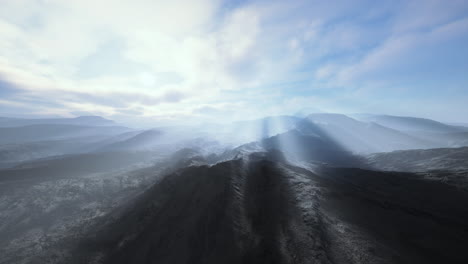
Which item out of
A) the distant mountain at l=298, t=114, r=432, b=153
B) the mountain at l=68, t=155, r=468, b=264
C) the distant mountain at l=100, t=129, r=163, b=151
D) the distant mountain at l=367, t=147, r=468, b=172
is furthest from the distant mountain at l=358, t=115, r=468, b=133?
the distant mountain at l=100, t=129, r=163, b=151

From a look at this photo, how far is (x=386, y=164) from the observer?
60.7 m

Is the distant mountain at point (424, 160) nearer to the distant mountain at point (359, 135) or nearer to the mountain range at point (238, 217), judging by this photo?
the mountain range at point (238, 217)

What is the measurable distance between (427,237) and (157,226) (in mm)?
28918

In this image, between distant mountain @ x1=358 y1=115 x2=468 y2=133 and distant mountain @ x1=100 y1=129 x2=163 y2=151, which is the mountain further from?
distant mountain @ x1=358 y1=115 x2=468 y2=133

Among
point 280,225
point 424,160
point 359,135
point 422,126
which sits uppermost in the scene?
point 422,126

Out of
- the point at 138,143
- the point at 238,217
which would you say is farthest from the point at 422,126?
the point at 138,143

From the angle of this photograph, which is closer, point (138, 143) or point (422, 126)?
point (138, 143)

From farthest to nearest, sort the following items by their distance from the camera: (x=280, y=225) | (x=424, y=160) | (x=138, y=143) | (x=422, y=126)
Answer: (x=422, y=126)
(x=138, y=143)
(x=424, y=160)
(x=280, y=225)

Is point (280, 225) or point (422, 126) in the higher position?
point (422, 126)

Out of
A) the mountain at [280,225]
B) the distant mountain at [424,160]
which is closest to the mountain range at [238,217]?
the mountain at [280,225]

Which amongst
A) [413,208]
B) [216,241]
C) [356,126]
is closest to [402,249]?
[413,208]

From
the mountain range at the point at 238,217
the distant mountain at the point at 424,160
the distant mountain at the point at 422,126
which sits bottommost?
the mountain range at the point at 238,217

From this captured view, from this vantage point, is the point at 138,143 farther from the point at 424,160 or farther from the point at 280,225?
the point at 424,160

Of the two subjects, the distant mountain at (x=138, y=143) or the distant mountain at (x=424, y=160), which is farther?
the distant mountain at (x=138, y=143)
